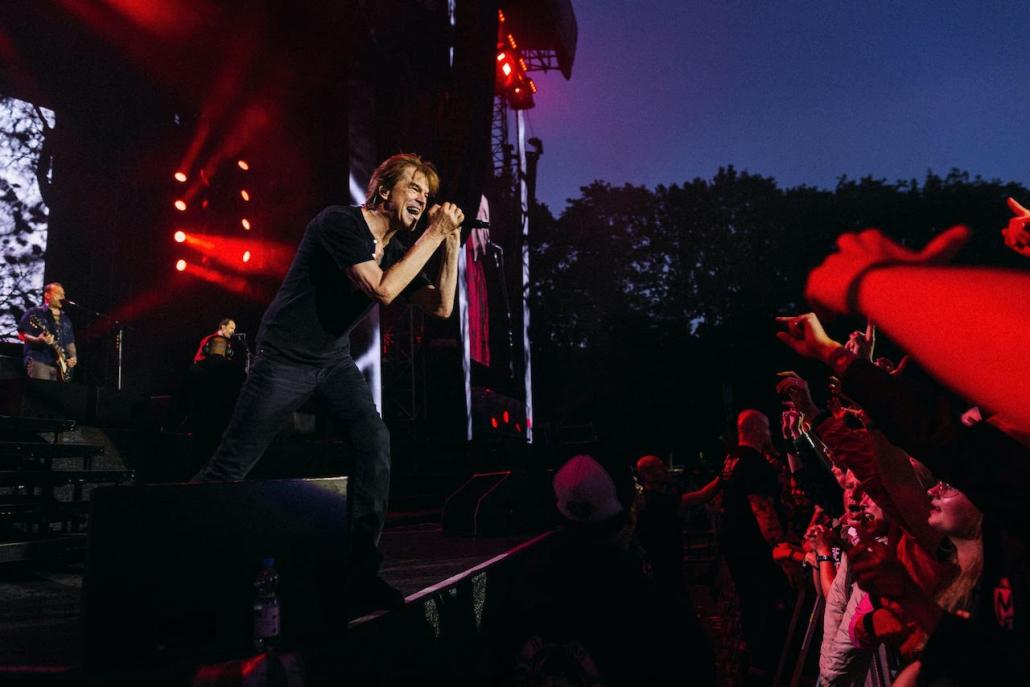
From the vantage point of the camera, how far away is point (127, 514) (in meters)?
1.96

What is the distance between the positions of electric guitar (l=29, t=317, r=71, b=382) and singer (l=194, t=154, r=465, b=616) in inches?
267

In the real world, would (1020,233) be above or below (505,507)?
above

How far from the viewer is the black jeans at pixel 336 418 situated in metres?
2.62

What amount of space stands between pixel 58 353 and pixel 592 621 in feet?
27.0

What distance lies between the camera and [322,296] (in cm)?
284

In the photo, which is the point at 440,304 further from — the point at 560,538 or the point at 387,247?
the point at 560,538

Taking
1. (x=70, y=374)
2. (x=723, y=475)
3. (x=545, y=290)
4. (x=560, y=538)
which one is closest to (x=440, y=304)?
(x=560, y=538)

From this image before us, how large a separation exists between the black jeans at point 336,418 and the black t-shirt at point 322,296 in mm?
74

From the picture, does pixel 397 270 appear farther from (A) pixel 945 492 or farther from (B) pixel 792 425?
(B) pixel 792 425

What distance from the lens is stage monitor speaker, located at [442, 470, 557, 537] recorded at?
6.28m

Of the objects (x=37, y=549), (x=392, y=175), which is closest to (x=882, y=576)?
(x=392, y=175)

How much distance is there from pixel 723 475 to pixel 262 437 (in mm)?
3972

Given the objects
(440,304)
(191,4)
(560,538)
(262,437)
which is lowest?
(560,538)

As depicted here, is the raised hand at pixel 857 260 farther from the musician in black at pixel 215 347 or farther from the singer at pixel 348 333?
the musician in black at pixel 215 347
